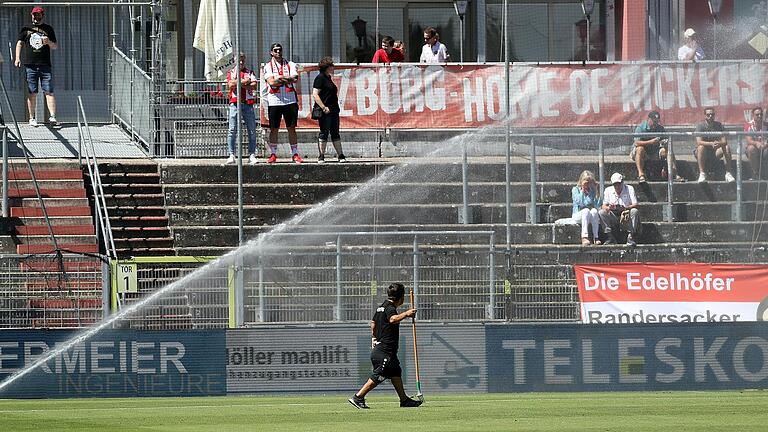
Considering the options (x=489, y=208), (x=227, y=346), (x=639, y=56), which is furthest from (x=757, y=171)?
(x=227, y=346)

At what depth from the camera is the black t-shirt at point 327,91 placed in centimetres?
2542

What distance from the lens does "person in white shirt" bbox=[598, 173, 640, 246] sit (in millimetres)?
23281

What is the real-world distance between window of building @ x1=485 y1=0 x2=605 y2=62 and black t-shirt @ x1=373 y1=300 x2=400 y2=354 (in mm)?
14569

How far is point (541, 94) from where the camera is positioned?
84.2ft

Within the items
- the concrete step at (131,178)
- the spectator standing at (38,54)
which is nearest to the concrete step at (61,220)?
the concrete step at (131,178)

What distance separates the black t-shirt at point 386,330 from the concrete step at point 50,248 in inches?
280

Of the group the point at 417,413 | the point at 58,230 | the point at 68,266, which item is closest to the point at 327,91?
the point at 58,230

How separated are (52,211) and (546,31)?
1189cm

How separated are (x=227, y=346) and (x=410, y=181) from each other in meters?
6.04

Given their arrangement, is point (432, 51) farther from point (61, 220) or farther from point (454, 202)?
point (61, 220)

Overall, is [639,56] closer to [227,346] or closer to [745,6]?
[745,6]

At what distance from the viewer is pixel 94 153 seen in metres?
24.3

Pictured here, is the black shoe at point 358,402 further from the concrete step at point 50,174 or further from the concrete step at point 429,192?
the concrete step at point 50,174

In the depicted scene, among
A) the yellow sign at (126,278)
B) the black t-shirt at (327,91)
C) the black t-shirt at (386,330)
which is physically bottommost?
the black t-shirt at (386,330)
